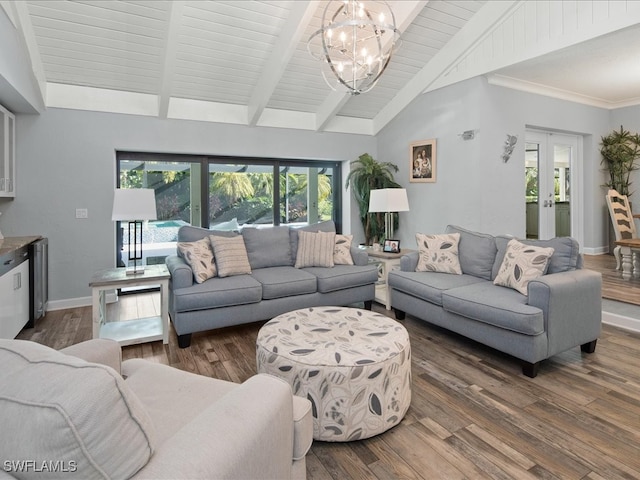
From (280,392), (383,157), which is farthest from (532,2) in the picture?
(280,392)

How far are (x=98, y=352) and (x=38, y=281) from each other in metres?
3.02

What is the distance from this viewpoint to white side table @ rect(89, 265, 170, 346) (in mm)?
2982

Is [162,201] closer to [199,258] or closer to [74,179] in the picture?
[74,179]

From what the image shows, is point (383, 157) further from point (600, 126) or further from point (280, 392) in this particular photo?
point (280, 392)

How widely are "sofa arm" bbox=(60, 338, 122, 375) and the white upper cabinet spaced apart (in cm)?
319

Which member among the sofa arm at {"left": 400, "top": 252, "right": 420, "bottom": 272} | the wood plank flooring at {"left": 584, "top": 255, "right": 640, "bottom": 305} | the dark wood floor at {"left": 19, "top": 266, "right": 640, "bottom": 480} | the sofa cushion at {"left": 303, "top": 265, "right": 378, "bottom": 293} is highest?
the sofa arm at {"left": 400, "top": 252, "right": 420, "bottom": 272}

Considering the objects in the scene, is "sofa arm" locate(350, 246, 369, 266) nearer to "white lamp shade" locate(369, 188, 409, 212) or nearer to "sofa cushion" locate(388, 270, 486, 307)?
"sofa cushion" locate(388, 270, 486, 307)

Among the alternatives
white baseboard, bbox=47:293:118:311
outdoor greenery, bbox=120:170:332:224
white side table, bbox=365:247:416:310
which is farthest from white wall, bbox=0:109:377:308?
white side table, bbox=365:247:416:310

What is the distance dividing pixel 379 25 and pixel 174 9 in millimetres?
1933

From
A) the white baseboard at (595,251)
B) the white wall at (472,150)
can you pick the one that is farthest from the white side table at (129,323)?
the white baseboard at (595,251)

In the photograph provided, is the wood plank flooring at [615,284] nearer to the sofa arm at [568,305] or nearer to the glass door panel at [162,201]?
the sofa arm at [568,305]

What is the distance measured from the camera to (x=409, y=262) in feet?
12.5

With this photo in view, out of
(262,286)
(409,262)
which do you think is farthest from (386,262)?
(262,286)

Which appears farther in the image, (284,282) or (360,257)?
(360,257)
